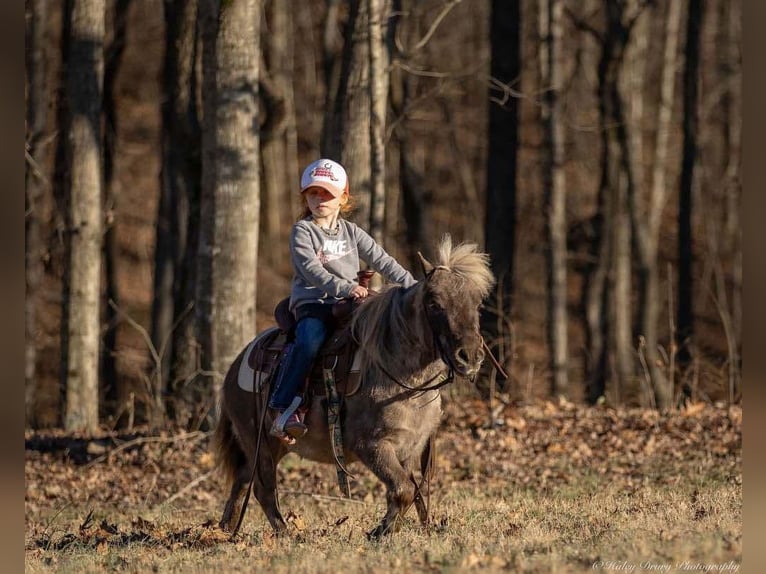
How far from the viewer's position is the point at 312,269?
919cm

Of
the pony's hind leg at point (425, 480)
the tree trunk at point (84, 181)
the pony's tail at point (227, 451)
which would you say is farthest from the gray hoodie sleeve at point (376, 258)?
the tree trunk at point (84, 181)

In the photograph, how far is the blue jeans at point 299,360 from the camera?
9.43m

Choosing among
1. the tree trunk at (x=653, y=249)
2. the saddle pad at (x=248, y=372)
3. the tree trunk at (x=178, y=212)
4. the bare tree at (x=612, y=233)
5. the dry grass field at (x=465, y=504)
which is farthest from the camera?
the bare tree at (x=612, y=233)

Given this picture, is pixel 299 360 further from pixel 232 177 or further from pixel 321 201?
pixel 232 177

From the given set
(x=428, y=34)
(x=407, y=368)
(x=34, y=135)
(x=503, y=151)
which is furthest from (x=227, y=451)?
(x=34, y=135)

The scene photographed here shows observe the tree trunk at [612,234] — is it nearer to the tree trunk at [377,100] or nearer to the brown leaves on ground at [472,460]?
the brown leaves on ground at [472,460]

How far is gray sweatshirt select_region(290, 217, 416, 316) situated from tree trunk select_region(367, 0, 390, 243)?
5.28 m

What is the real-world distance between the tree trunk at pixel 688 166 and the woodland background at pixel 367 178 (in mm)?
76

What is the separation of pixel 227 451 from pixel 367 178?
5.41m

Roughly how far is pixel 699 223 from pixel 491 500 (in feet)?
90.3

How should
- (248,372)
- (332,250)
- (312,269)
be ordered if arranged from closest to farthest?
1. (312,269)
2. (332,250)
3. (248,372)

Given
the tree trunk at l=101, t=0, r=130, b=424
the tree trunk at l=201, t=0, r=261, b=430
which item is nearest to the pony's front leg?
the tree trunk at l=201, t=0, r=261, b=430

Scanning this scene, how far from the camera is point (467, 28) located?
44531 millimetres
